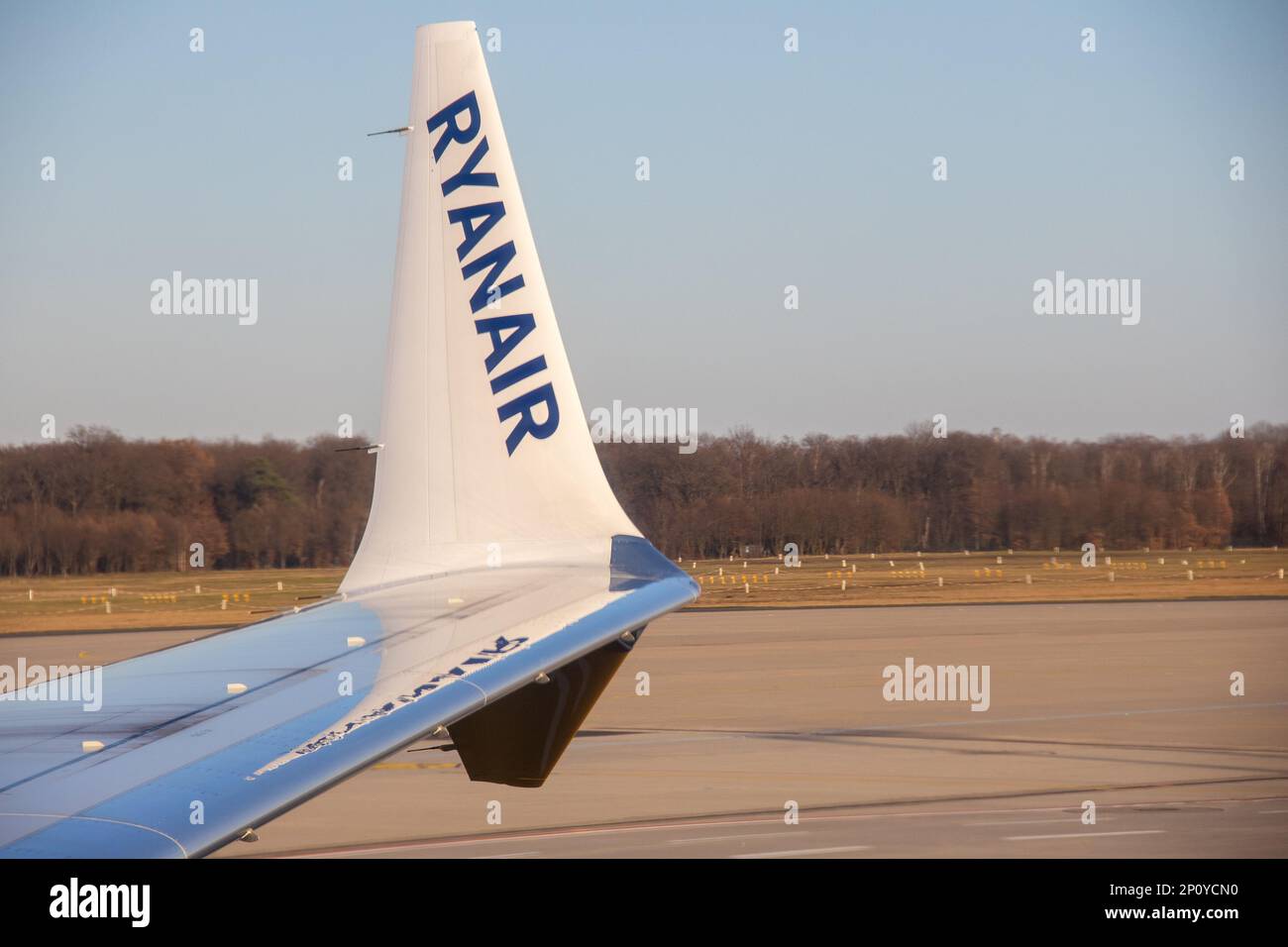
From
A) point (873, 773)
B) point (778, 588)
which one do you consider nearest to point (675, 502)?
point (778, 588)

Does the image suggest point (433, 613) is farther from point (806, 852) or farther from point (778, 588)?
point (778, 588)

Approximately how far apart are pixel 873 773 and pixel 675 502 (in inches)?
1540

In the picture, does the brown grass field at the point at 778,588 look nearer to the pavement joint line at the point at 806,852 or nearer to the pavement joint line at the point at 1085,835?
the pavement joint line at the point at 1085,835

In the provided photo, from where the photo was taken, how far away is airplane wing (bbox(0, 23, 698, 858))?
3.47m

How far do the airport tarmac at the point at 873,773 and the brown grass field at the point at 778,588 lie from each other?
1755 centimetres

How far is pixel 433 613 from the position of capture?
19.6 ft

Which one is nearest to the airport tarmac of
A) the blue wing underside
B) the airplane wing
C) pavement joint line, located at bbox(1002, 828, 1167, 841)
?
pavement joint line, located at bbox(1002, 828, 1167, 841)

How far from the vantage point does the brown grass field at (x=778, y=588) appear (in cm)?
4856

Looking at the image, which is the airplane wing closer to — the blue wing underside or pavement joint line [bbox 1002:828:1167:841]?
the blue wing underside

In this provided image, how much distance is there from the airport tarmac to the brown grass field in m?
17.5

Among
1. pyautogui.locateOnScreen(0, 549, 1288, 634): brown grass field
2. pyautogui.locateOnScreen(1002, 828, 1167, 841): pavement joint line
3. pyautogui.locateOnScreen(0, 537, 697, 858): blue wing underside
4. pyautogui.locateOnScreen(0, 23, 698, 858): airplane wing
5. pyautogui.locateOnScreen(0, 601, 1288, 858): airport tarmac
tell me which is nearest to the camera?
pyautogui.locateOnScreen(0, 537, 697, 858): blue wing underside

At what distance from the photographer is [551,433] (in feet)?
23.5

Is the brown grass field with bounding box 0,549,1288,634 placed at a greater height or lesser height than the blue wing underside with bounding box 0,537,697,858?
lesser
